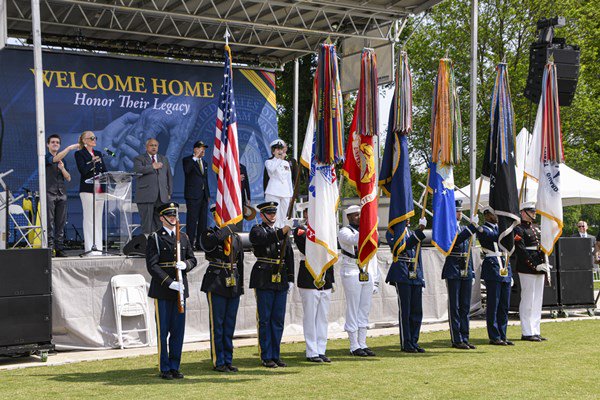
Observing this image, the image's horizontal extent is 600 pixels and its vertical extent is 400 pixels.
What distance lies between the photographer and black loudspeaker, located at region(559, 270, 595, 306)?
14945 mm

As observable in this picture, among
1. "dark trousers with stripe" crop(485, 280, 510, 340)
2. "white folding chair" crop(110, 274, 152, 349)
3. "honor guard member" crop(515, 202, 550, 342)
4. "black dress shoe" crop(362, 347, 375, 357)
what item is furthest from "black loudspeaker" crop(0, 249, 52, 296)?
"honor guard member" crop(515, 202, 550, 342)

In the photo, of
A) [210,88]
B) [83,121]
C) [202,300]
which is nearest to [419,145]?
[210,88]

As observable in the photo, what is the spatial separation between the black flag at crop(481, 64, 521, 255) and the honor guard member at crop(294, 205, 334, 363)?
7.74ft

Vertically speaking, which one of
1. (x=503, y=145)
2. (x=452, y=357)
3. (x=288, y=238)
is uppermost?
(x=503, y=145)

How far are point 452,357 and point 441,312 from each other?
4571 mm

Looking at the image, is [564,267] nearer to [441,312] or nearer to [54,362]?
[441,312]

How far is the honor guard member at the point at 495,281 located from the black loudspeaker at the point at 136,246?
4479 millimetres

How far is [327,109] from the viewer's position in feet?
32.2

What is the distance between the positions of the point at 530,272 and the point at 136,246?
5368 mm

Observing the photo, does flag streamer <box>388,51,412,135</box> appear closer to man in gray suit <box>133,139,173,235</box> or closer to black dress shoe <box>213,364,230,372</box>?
black dress shoe <box>213,364,230,372</box>

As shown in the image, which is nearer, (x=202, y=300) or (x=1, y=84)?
(x=202, y=300)

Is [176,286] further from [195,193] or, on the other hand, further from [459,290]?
[195,193]

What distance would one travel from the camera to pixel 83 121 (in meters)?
→ 16.8

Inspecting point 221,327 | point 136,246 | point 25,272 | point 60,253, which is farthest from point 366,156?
point 60,253
